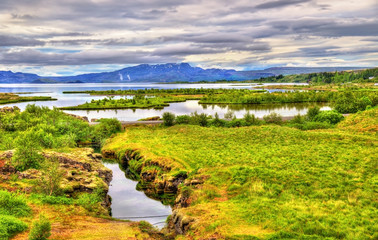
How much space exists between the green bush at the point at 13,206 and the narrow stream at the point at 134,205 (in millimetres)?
10305

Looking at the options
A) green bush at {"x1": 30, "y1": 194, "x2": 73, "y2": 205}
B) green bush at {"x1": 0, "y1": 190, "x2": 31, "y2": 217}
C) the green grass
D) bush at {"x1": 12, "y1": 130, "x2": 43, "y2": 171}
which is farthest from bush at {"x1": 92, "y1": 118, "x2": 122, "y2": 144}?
the green grass

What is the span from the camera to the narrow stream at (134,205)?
32.2 m

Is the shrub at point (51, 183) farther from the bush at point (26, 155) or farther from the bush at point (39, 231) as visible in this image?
the bush at point (39, 231)

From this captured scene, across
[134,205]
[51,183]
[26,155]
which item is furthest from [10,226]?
[134,205]

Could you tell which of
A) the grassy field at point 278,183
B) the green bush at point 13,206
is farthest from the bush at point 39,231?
the grassy field at point 278,183

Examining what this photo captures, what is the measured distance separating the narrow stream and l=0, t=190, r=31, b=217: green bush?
406 inches

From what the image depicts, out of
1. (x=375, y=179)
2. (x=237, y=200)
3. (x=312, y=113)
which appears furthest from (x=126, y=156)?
(x=312, y=113)

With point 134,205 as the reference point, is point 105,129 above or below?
above

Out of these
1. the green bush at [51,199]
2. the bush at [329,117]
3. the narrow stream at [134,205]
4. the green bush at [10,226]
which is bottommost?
the narrow stream at [134,205]

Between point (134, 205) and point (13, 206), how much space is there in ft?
47.5

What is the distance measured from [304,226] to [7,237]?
2079 cm

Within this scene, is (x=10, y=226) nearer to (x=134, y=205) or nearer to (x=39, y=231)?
(x=39, y=231)

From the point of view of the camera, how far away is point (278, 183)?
2886cm

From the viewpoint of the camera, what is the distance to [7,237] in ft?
64.7
